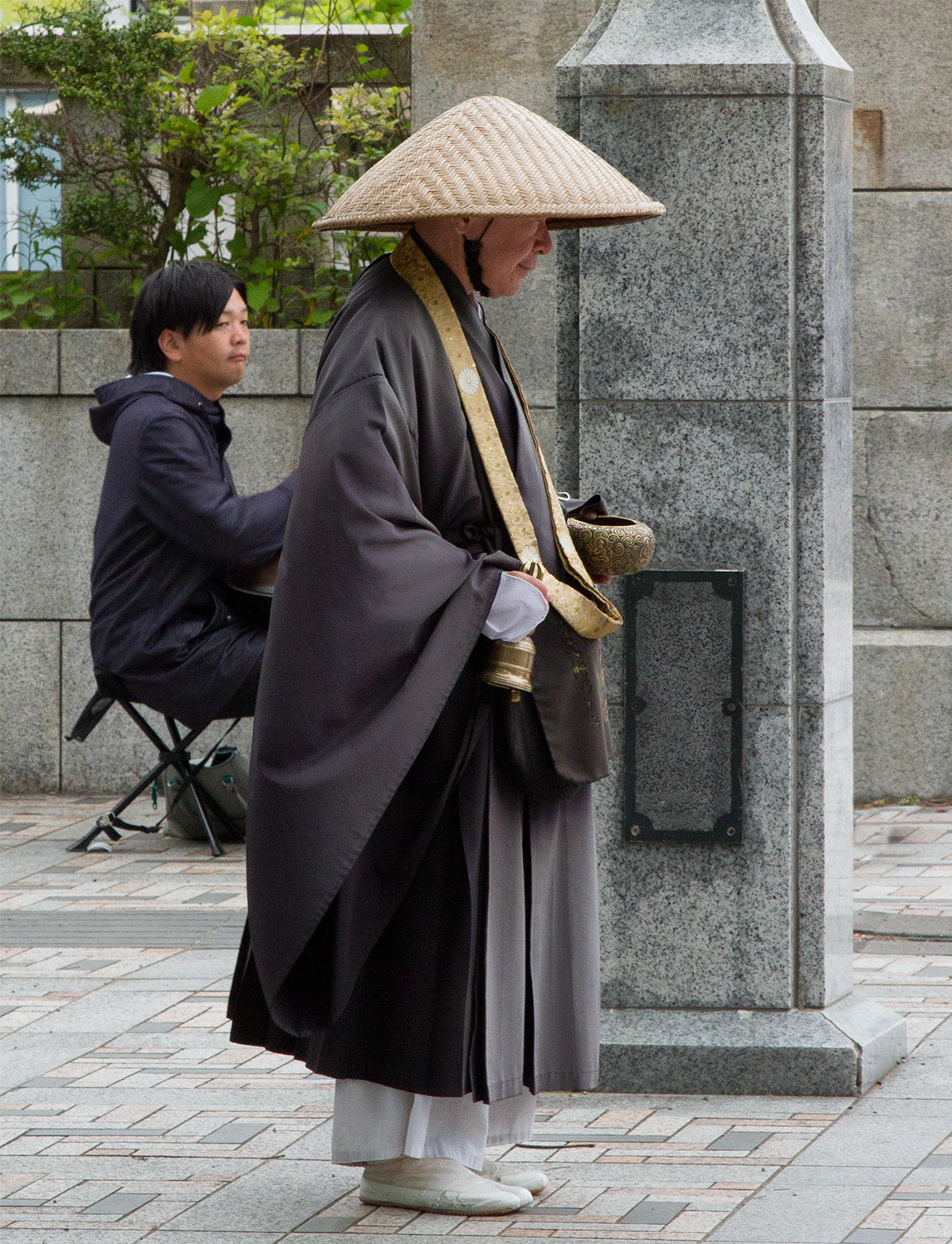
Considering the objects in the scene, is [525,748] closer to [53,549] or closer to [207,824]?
[207,824]

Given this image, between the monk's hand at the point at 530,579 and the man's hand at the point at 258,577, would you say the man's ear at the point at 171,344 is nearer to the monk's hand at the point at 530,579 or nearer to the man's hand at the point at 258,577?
the man's hand at the point at 258,577

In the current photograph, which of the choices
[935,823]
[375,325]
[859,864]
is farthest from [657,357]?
[935,823]

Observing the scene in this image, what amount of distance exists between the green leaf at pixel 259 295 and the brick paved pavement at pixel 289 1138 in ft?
10.9

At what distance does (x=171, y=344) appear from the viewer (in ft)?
23.0

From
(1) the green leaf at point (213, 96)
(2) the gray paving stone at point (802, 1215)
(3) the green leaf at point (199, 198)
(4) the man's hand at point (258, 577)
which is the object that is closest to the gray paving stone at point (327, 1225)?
(2) the gray paving stone at point (802, 1215)

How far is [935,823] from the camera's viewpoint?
8.04 meters

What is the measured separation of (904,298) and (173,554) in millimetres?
3390

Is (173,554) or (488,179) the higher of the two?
(488,179)

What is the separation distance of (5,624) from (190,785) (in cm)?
151

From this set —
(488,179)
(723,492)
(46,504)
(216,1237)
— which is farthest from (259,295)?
(216,1237)

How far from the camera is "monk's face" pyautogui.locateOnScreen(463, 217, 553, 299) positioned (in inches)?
155

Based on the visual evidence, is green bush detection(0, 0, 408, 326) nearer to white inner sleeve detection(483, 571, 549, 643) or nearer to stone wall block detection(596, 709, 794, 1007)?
stone wall block detection(596, 709, 794, 1007)

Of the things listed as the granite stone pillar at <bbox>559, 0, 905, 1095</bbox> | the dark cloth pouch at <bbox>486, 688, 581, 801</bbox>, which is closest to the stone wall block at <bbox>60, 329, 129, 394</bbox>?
the granite stone pillar at <bbox>559, 0, 905, 1095</bbox>

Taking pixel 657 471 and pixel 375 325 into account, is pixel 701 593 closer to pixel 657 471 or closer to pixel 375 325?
pixel 657 471
